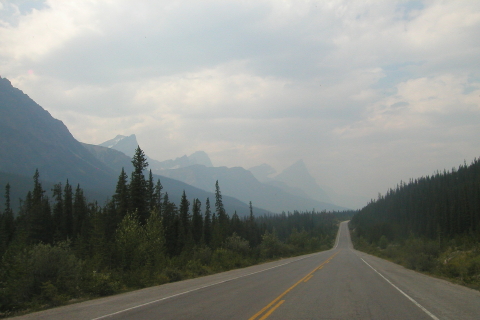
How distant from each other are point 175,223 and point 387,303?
194ft

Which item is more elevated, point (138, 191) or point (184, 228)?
point (138, 191)

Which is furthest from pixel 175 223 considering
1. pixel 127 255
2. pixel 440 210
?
pixel 440 210

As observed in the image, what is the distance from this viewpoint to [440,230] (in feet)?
278

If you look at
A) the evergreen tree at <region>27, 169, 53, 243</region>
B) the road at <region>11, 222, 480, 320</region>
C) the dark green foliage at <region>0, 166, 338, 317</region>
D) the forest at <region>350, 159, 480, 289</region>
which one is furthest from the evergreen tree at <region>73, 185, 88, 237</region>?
the road at <region>11, 222, 480, 320</region>

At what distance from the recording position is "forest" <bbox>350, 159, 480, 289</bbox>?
2515 cm

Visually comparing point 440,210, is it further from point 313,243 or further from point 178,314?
point 178,314

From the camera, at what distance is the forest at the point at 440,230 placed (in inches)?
990

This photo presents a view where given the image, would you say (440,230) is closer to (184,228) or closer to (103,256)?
(184,228)

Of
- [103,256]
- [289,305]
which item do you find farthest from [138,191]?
[289,305]

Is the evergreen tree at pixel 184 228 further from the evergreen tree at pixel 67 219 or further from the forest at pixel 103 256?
the evergreen tree at pixel 67 219

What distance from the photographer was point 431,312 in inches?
389

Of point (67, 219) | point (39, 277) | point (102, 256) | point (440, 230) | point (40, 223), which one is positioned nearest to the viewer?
point (39, 277)

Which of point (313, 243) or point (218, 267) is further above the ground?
point (218, 267)

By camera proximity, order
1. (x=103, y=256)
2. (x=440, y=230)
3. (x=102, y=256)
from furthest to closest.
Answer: (x=440, y=230), (x=103, y=256), (x=102, y=256)
